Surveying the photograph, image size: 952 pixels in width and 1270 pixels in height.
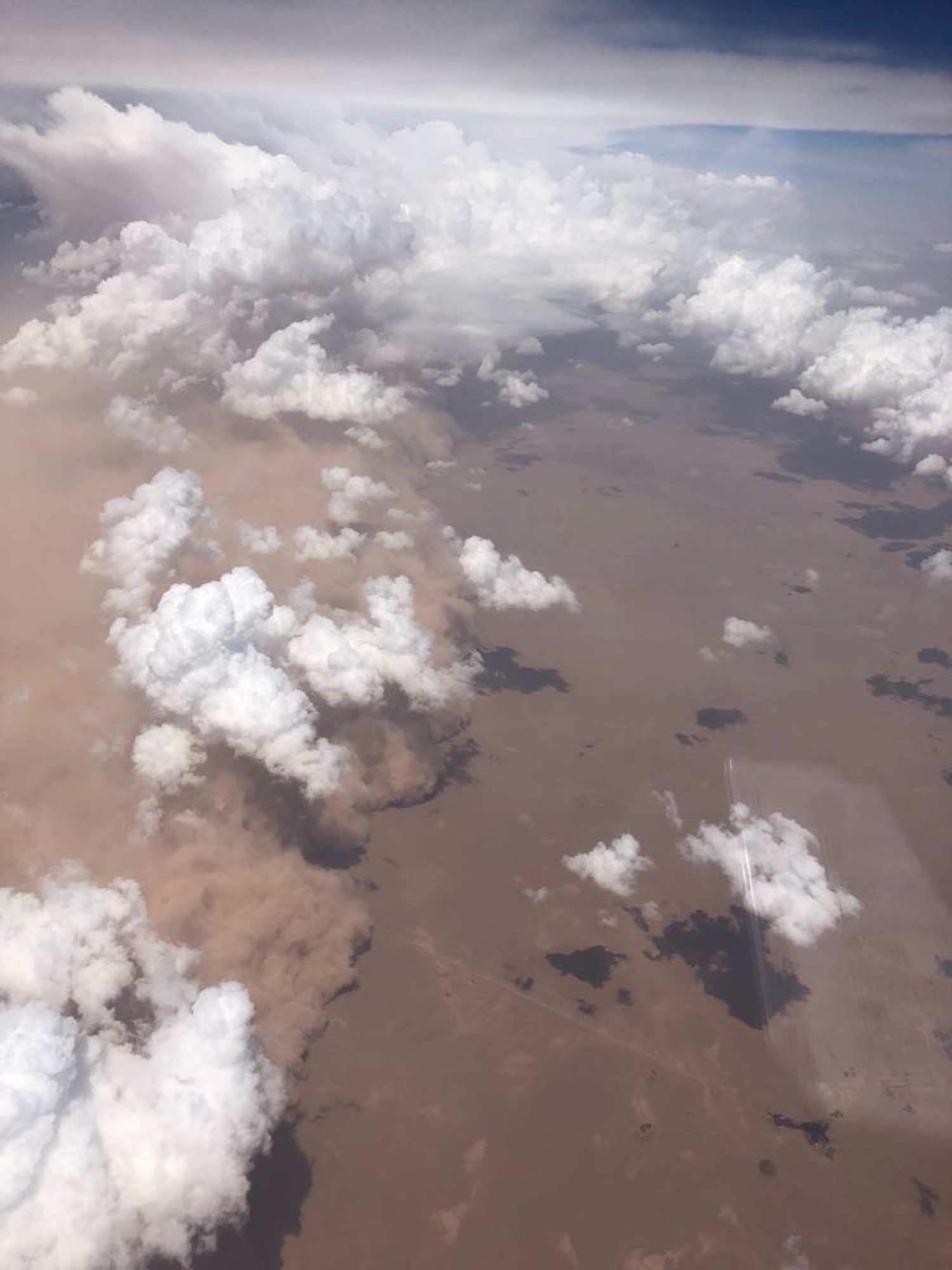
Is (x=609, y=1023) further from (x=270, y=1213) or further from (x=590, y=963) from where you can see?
(x=270, y=1213)

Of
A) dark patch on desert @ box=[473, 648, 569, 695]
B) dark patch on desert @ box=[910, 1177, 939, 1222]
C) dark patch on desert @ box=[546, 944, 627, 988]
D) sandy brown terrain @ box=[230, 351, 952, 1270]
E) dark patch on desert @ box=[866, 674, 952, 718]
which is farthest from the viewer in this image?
dark patch on desert @ box=[866, 674, 952, 718]

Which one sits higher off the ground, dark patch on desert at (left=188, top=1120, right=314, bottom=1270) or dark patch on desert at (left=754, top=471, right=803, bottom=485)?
dark patch on desert at (left=188, top=1120, right=314, bottom=1270)

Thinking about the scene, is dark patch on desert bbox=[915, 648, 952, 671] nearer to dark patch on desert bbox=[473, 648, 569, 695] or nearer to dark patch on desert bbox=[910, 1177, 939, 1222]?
dark patch on desert bbox=[473, 648, 569, 695]

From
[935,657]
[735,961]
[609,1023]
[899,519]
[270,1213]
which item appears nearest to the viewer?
[270,1213]

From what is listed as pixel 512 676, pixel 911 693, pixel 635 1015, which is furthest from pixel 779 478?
pixel 635 1015

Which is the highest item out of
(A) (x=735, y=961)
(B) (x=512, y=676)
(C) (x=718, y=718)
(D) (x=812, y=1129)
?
(D) (x=812, y=1129)

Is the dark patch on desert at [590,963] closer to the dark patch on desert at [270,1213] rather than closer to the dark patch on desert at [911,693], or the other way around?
the dark patch on desert at [270,1213]

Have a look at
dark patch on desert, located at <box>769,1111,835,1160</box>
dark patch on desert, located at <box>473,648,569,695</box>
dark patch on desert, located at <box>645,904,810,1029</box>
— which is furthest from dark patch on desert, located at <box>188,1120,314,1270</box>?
dark patch on desert, located at <box>473,648,569,695</box>

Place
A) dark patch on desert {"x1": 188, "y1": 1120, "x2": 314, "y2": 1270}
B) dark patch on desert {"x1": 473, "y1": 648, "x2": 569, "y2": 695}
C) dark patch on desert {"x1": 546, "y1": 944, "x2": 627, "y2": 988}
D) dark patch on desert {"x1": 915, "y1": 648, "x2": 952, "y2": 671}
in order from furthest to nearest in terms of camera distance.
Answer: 1. dark patch on desert {"x1": 915, "y1": 648, "x2": 952, "y2": 671}
2. dark patch on desert {"x1": 473, "y1": 648, "x2": 569, "y2": 695}
3. dark patch on desert {"x1": 546, "y1": 944, "x2": 627, "y2": 988}
4. dark patch on desert {"x1": 188, "y1": 1120, "x2": 314, "y2": 1270}

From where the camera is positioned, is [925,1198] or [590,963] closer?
[925,1198]

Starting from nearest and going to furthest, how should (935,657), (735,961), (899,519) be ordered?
(735,961), (935,657), (899,519)
